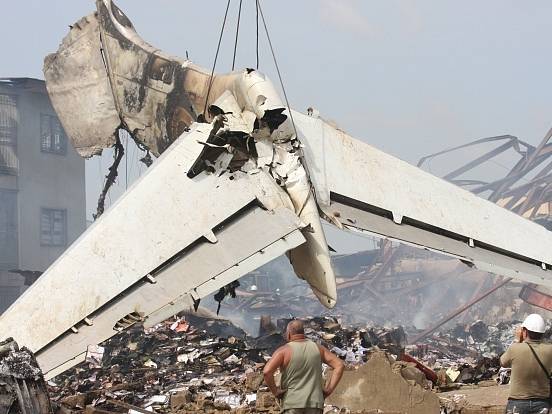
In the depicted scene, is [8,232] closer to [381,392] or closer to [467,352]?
[467,352]

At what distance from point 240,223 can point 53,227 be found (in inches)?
969

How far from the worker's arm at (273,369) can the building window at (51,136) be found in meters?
27.1

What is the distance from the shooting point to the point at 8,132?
31.1 m

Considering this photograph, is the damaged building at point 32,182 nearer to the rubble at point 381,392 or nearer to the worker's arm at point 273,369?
the rubble at point 381,392

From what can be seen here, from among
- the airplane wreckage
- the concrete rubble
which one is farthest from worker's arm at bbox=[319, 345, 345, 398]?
the concrete rubble

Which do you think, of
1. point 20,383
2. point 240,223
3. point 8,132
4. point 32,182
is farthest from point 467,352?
point 8,132

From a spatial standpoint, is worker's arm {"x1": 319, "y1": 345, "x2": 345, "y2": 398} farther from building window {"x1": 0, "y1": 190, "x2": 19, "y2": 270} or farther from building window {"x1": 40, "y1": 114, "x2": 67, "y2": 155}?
building window {"x1": 40, "y1": 114, "x2": 67, "y2": 155}

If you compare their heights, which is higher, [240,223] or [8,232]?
[240,223]

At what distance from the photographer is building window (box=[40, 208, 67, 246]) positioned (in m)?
31.7

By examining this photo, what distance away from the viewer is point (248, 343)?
16.0 meters

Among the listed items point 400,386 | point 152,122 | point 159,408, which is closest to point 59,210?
point 152,122

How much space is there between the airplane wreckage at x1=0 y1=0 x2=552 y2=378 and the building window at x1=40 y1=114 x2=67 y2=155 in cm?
2135

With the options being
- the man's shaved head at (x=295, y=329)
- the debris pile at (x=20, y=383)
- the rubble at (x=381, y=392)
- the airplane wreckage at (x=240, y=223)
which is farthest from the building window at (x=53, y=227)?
the man's shaved head at (x=295, y=329)

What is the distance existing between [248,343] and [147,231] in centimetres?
778
